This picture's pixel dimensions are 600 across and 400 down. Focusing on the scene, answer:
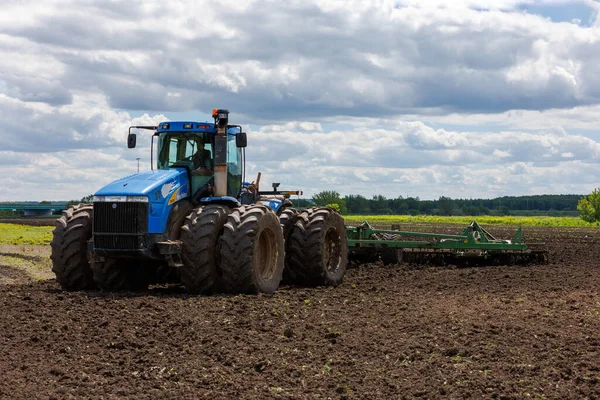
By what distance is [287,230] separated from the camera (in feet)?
55.3

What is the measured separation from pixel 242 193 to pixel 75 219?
Answer: 3762 mm

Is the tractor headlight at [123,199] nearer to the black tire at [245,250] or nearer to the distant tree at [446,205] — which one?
the black tire at [245,250]

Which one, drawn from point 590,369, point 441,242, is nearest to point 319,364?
point 590,369

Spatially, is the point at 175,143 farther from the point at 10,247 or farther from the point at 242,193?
the point at 10,247

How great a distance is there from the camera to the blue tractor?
14039mm

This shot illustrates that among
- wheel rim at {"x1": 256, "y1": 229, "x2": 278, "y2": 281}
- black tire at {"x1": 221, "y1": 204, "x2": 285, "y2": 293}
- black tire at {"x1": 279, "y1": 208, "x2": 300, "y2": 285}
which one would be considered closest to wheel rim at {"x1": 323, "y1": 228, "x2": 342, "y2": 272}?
black tire at {"x1": 279, "y1": 208, "x2": 300, "y2": 285}

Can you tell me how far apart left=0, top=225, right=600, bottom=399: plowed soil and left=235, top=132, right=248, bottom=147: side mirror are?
2963 mm

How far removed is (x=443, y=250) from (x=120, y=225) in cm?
1001

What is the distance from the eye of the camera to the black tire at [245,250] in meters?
14.0

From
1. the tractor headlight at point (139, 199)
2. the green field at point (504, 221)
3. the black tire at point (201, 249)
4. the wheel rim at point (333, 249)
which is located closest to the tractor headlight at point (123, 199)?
the tractor headlight at point (139, 199)

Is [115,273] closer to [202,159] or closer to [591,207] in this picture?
[202,159]

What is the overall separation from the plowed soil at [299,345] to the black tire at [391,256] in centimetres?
539

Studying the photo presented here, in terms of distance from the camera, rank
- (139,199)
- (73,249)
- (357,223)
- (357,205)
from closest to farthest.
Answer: (139,199) < (73,249) < (357,223) < (357,205)

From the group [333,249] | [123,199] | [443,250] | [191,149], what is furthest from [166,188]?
[443,250]
